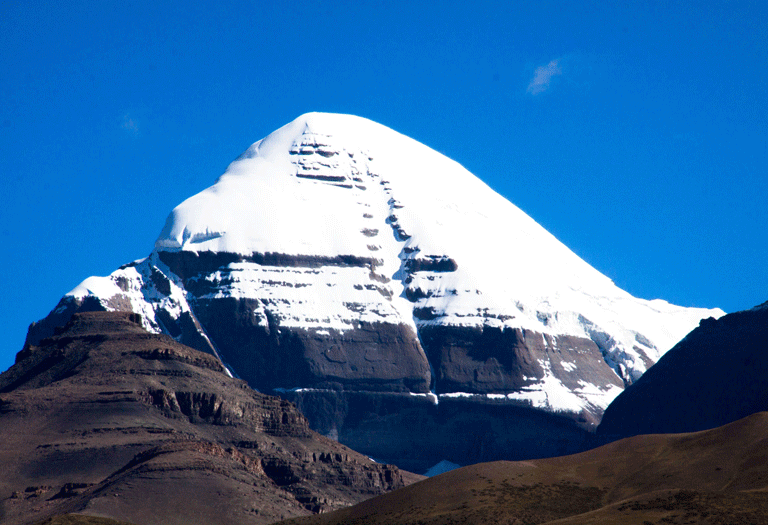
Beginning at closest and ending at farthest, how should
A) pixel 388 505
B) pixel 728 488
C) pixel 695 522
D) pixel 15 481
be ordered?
pixel 695 522
pixel 728 488
pixel 388 505
pixel 15 481

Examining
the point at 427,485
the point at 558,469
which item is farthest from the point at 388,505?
the point at 558,469

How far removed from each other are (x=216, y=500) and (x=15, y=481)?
3292cm

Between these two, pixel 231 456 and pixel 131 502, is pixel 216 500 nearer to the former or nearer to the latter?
pixel 131 502

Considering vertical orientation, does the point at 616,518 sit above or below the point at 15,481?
below

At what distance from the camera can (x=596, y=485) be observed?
397 ft

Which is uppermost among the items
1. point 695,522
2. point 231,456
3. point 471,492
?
point 231,456

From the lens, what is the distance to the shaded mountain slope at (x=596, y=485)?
10900cm

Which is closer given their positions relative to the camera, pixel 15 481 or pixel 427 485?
pixel 427 485

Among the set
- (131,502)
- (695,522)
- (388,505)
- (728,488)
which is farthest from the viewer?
(131,502)

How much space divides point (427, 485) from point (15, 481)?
3073 inches

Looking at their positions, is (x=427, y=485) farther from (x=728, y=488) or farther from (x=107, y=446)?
(x=107, y=446)

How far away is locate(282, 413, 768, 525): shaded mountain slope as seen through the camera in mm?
109000

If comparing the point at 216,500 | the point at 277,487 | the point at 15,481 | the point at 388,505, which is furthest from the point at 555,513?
the point at 15,481

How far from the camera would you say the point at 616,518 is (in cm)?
10244
